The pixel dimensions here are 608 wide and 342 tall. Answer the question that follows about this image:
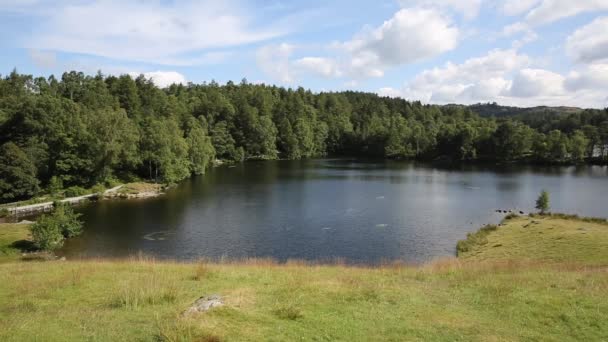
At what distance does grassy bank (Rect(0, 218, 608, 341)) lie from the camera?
1027cm

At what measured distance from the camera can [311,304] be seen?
1277 cm

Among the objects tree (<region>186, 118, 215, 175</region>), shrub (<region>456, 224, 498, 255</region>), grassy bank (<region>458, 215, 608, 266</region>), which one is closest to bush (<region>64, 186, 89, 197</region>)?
tree (<region>186, 118, 215, 175</region>)

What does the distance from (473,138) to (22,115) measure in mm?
127395

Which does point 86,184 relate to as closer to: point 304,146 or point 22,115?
point 22,115

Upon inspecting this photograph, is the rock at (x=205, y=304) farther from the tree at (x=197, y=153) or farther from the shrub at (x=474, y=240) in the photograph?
the tree at (x=197, y=153)

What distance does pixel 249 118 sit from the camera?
148125mm

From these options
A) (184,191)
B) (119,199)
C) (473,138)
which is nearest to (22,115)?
(119,199)

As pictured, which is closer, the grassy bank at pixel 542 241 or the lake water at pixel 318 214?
the grassy bank at pixel 542 241

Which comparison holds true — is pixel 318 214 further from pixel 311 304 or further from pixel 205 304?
pixel 205 304

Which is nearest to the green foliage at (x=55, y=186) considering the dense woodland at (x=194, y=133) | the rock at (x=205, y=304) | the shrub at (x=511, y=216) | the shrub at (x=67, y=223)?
the dense woodland at (x=194, y=133)

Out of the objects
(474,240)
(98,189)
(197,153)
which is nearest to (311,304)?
(474,240)

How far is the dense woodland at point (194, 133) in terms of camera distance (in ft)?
238

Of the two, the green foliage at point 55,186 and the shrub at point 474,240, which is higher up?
the green foliage at point 55,186

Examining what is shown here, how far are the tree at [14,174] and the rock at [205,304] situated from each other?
203 ft
